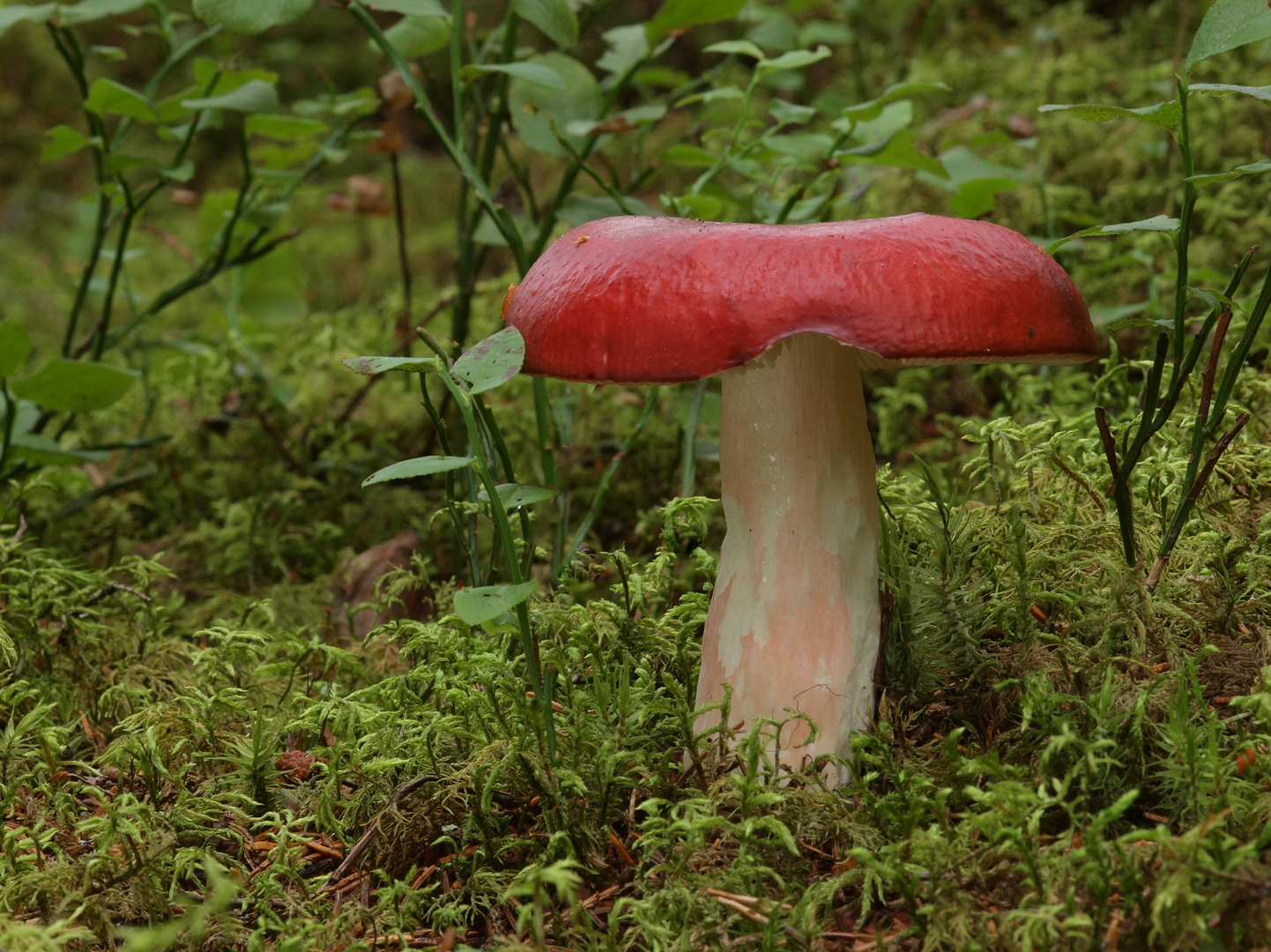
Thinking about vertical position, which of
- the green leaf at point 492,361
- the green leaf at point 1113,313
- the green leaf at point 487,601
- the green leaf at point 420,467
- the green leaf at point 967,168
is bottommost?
the green leaf at point 487,601

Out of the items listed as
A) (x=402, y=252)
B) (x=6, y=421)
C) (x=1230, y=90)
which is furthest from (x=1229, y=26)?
(x=6, y=421)

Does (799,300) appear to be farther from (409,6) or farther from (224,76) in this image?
(224,76)

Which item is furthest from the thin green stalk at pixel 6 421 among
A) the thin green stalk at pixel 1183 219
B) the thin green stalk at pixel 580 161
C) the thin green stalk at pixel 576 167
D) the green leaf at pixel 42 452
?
the thin green stalk at pixel 1183 219

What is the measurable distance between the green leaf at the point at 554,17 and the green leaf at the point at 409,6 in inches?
6.2

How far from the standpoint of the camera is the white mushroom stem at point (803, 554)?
4.66 feet

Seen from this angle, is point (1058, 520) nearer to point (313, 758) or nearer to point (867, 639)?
point (867, 639)

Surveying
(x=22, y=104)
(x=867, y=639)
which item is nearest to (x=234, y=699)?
Result: (x=867, y=639)

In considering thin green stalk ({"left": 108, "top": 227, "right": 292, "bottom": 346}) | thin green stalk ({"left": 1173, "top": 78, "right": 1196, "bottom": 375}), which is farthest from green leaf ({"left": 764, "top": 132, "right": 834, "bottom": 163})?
thin green stalk ({"left": 108, "top": 227, "right": 292, "bottom": 346})

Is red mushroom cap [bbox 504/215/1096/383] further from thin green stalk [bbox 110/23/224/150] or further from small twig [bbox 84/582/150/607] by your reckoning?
thin green stalk [bbox 110/23/224/150]

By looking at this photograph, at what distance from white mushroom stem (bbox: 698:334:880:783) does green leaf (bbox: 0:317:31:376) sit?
143 centimetres

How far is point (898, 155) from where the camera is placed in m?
2.07

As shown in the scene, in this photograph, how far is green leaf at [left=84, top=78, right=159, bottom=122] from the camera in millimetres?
2129

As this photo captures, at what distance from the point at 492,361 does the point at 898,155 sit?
1231 millimetres

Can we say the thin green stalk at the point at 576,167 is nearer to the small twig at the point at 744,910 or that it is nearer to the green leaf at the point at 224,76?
the green leaf at the point at 224,76
